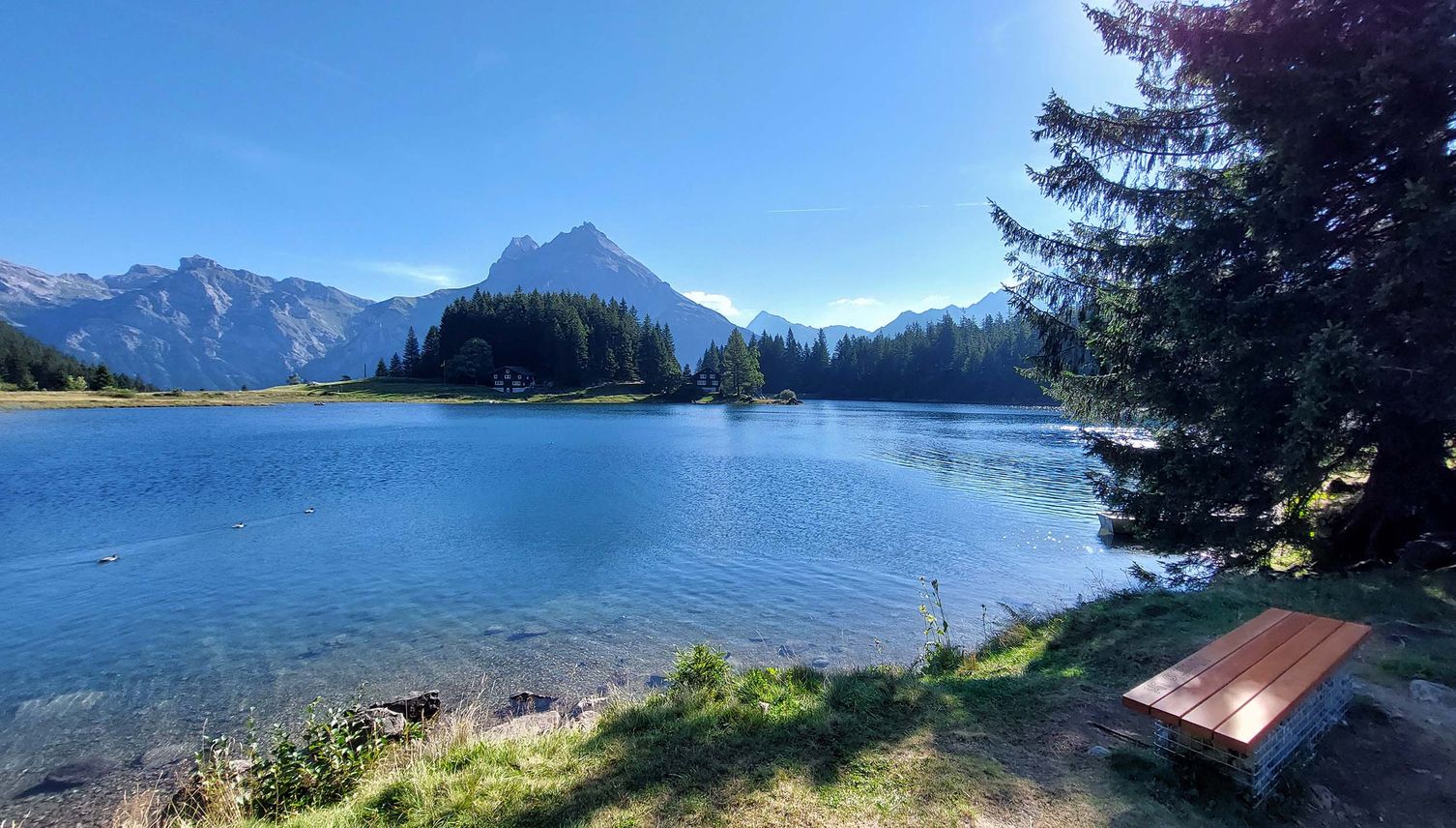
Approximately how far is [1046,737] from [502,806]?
197 inches

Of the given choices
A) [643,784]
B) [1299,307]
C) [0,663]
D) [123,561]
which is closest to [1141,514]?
[1299,307]

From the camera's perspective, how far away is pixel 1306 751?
16.1 feet

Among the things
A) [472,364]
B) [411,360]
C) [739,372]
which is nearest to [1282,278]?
[739,372]

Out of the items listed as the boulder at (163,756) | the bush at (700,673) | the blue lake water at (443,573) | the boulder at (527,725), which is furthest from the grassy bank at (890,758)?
the boulder at (163,756)

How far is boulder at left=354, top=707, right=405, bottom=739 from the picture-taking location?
7.18 m

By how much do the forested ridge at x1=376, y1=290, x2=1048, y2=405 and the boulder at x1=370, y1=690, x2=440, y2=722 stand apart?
119588 millimetres

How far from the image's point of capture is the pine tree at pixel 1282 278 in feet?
23.4

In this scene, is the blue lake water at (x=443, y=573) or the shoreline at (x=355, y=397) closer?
the blue lake water at (x=443, y=573)

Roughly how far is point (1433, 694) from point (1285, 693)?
278 centimetres

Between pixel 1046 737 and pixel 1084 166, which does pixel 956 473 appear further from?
pixel 1046 737

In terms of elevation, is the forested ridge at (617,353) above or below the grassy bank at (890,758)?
above

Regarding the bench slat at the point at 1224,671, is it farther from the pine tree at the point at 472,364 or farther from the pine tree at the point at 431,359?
the pine tree at the point at 431,359

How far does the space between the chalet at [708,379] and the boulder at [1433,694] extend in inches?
5175

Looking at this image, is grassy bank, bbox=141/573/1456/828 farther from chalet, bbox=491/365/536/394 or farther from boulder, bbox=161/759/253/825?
chalet, bbox=491/365/536/394
